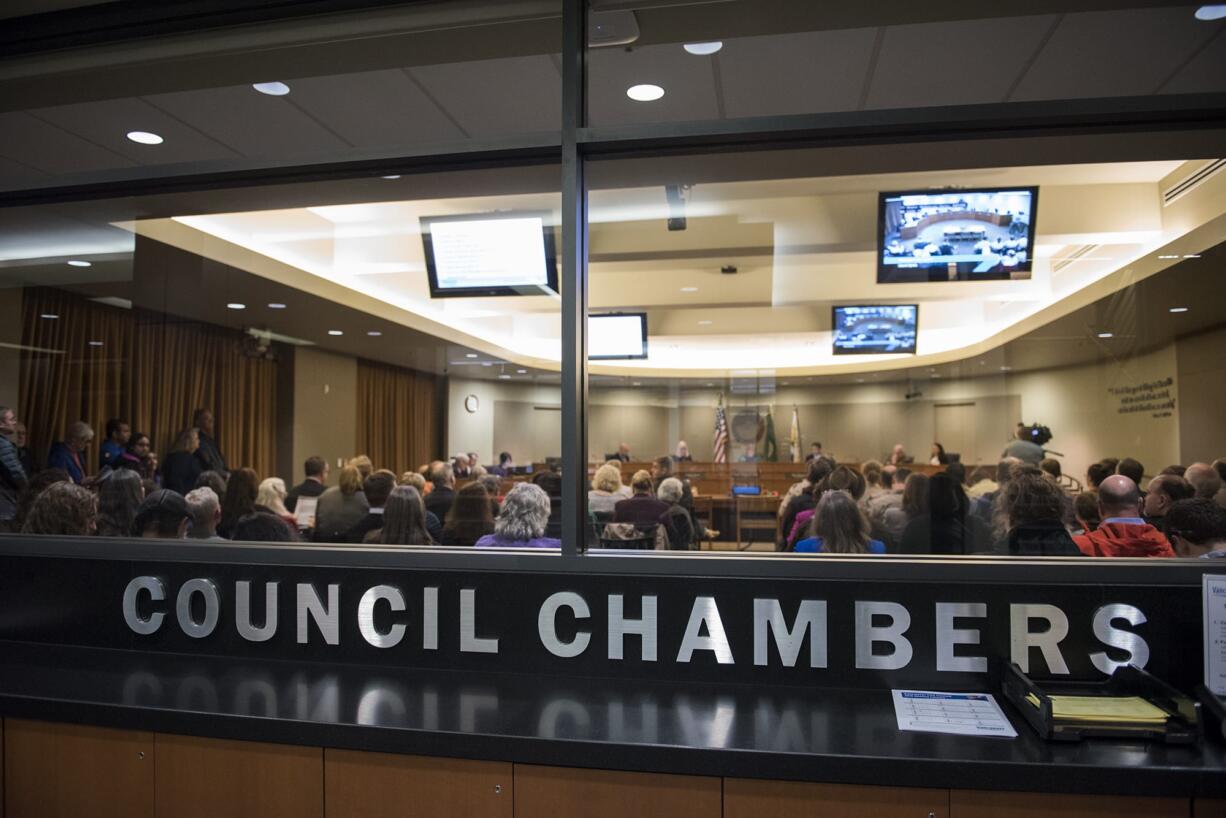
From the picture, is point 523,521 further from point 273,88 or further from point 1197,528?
point 1197,528

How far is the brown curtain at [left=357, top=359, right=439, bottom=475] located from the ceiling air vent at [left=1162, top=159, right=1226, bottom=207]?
6781mm

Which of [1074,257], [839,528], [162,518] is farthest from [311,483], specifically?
[1074,257]

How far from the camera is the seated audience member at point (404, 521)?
3857 mm

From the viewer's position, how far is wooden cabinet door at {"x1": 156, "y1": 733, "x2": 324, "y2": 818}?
5.16 ft

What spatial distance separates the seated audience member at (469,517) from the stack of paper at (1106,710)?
110 inches

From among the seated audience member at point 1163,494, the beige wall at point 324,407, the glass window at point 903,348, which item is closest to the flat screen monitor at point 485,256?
the glass window at point 903,348

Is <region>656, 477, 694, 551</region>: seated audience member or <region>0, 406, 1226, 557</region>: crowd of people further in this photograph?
<region>656, 477, 694, 551</region>: seated audience member

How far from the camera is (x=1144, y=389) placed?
711 centimetres

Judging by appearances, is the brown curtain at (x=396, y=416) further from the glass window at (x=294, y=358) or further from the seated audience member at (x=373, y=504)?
the seated audience member at (x=373, y=504)

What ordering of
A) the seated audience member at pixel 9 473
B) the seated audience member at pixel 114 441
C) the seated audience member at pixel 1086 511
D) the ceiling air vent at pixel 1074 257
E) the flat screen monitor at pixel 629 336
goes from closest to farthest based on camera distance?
the seated audience member at pixel 9 473, the seated audience member at pixel 1086 511, the flat screen monitor at pixel 629 336, the seated audience member at pixel 114 441, the ceiling air vent at pixel 1074 257

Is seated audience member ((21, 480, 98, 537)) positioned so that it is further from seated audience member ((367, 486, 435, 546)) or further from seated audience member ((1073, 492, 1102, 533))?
seated audience member ((1073, 492, 1102, 533))

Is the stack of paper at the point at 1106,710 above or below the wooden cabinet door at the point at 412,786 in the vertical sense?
above

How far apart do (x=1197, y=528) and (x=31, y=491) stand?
181 inches

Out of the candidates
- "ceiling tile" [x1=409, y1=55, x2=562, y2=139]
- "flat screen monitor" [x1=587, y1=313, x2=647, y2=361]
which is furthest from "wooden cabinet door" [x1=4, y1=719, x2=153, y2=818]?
"flat screen monitor" [x1=587, y1=313, x2=647, y2=361]
